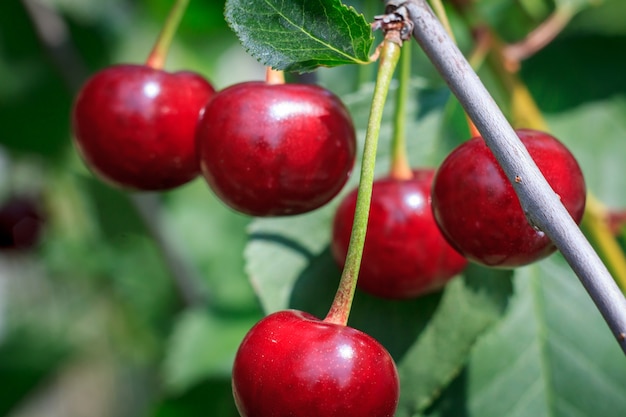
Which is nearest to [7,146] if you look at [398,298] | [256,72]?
[398,298]

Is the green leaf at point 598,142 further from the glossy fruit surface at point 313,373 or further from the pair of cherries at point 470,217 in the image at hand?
the glossy fruit surface at point 313,373

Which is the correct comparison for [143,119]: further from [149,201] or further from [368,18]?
[149,201]

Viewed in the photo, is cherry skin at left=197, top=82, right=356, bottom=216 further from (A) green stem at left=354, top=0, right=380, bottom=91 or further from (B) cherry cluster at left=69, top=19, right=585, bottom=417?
(A) green stem at left=354, top=0, right=380, bottom=91

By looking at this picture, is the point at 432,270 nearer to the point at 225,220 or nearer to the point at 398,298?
the point at 398,298

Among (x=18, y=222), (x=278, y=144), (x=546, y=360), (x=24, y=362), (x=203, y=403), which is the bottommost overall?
(x=24, y=362)

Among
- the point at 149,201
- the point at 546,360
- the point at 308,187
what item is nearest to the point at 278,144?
the point at 308,187
